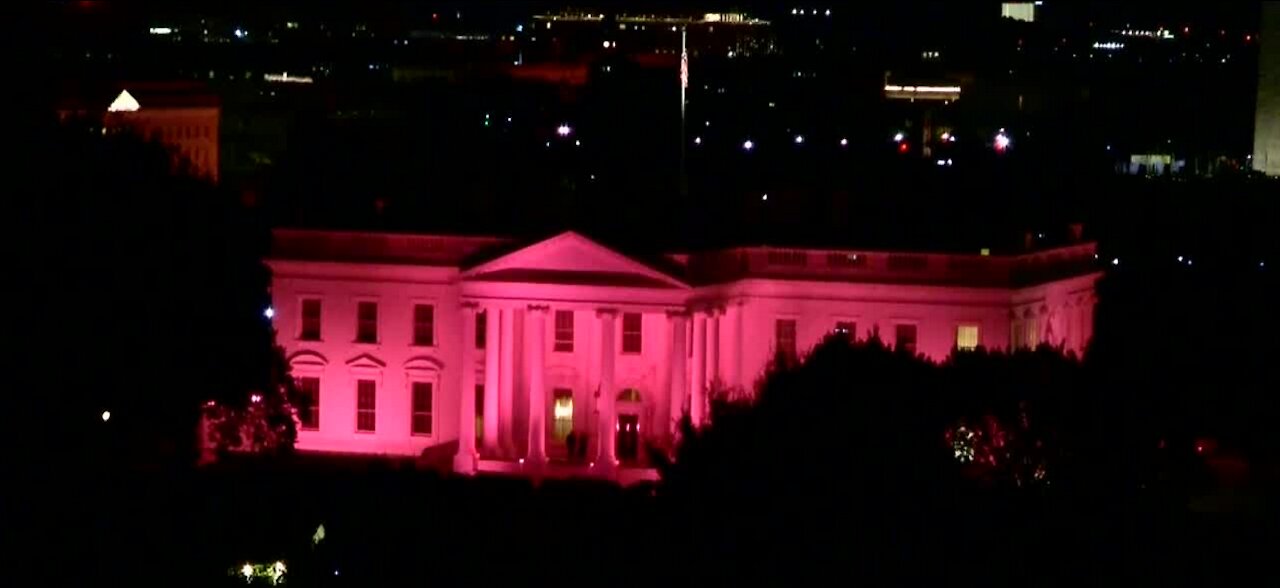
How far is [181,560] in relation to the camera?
4984 centimetres

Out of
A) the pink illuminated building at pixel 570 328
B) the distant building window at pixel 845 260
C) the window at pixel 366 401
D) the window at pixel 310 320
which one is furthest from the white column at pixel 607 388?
→ the window at pixel 310 320

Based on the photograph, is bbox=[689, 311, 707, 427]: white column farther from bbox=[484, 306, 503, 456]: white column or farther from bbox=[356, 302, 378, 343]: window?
bbox=[356, 302, 378, 343]: window

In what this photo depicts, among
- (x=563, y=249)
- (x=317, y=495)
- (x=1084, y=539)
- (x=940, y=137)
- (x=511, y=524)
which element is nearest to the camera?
(x=1084, y=539)

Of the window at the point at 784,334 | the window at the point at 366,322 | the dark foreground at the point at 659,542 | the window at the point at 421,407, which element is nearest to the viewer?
the dark foreground at the point at 659,542

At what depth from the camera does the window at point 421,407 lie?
244 feet

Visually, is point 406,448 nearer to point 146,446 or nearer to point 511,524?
point 146,446

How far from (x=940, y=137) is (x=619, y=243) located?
127882 millimetres

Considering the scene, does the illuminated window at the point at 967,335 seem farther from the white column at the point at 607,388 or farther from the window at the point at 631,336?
the white column at the point at 607,388

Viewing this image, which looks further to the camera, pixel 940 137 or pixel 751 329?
pixel 940 137

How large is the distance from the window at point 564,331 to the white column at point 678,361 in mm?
2492

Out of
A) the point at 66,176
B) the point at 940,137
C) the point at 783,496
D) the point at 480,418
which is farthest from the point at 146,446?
the point at 940,137

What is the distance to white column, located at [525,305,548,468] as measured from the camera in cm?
7219

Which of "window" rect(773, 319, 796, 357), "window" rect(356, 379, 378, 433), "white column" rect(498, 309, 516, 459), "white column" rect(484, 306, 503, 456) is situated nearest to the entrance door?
"white column" rect(498, 309, 516, 459)

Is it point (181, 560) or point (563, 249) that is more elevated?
point (563, 249)
